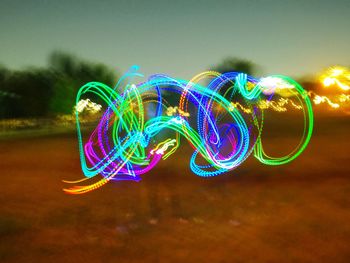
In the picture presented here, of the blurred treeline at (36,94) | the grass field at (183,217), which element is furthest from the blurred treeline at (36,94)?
the grass field at (183,217)

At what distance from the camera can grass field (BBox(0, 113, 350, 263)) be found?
4652 millimetres

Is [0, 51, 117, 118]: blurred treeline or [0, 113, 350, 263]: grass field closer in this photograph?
[0, 113, 350, 263]: grass field

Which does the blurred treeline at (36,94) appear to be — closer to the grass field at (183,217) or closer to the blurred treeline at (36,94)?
the blurred treeline at (36,94)

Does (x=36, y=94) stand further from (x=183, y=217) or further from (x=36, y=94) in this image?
(x=183, y=217)

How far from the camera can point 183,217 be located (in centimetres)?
605

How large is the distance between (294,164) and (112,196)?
5366 millimetres

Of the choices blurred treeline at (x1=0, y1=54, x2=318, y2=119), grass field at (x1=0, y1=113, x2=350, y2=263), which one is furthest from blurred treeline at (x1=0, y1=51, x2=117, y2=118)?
grass field at (x1=0, y1=113, x2=350, y2=263)

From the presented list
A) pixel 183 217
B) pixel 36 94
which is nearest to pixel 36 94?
pixel 36 94

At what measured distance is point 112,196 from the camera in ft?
24.2

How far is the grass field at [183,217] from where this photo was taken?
183 inches

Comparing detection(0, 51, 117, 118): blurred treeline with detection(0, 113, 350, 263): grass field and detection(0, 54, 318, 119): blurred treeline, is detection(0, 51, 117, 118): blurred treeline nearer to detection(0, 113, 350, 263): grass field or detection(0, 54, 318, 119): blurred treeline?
detection(0, 54, 318, 119): blurred treeline

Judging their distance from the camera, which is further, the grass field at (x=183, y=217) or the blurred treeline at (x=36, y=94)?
the blurred treeline at (x=36, y=94)

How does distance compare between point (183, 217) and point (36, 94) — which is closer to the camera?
point (183, 217)

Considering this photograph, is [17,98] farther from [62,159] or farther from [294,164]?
[294,164]
